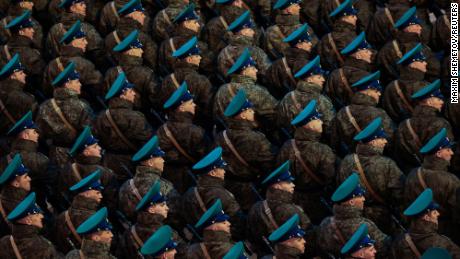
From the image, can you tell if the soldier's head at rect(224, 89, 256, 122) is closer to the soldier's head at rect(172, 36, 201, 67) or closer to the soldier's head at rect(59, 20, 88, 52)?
the soldier's head at rect(172, 36, 201, 67)

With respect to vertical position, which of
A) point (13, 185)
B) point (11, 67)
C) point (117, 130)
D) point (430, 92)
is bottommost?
point (13, 185)

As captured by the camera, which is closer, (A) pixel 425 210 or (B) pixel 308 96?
(A) pixel 425 210

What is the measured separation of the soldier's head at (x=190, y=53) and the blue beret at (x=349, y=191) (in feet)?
10.8

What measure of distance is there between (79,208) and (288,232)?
7.70 ft

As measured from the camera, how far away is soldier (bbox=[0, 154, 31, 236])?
13570 millimetres

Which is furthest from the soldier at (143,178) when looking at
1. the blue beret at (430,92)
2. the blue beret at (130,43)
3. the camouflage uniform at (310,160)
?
the blue beret at (430,92)

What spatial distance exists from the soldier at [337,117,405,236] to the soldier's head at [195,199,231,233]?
1559mm

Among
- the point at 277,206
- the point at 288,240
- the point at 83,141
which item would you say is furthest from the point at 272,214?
the point at 83,141

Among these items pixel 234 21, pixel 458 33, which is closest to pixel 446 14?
pixel 458 33

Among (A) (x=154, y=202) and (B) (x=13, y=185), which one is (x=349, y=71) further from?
(B) (x=13, y=185)

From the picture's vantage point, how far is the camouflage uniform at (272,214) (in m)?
13.0

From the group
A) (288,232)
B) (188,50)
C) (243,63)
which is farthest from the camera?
(188,50)

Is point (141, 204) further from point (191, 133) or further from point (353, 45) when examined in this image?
point (353, 45)

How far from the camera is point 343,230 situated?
1266 centimetres
